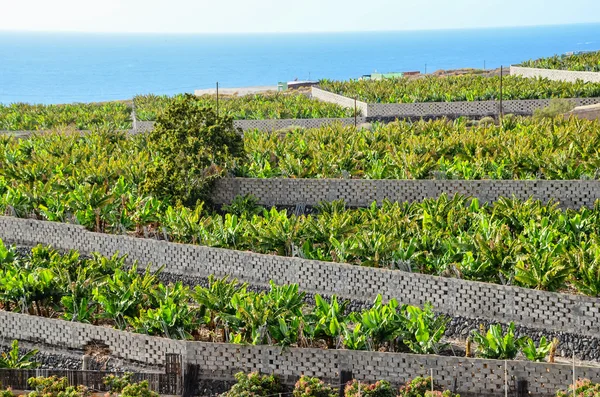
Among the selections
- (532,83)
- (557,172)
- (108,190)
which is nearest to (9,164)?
(108,190)

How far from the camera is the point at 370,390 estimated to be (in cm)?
1639

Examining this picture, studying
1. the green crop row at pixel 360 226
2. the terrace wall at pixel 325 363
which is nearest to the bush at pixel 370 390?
the terrace wall at pixel 325 363

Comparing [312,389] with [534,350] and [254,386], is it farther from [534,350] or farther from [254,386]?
[534,350]

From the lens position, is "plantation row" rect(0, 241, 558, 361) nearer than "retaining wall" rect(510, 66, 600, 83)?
Yes

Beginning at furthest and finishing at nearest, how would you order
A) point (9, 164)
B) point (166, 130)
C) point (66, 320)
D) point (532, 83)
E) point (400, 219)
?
point (532, 83)
point (9, 164)
point (166, 130)
point (400, 219)
point (66, 320)

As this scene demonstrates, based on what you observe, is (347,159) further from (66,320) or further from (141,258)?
(66,320)

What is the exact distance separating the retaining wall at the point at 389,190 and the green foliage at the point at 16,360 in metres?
8.90

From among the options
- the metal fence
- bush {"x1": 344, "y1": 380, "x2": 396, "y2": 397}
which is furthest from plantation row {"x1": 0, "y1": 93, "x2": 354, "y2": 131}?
bush {"x1": 344, "y1": 380, "x2": 396, "y2": 397}

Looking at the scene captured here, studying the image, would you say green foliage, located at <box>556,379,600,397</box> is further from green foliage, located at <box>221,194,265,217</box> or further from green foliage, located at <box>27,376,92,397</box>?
green foliage, located at <box>221,194,265,217</box>

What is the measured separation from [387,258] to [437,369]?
476cm

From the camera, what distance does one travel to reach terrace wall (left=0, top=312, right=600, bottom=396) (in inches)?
648

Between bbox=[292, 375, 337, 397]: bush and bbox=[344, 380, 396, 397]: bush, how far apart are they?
327 millimetres

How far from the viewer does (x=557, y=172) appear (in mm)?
25250

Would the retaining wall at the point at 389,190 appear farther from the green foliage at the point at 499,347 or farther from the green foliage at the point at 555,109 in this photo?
the green foliage at the point at 555,109
